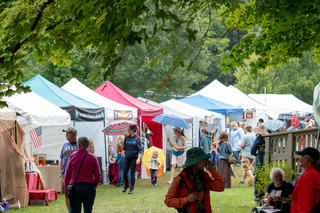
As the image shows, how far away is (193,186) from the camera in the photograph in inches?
236

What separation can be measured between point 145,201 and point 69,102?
4.28m

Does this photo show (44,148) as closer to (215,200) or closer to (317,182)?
(215,200)

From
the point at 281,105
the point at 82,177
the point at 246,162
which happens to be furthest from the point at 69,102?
the point at 281,105

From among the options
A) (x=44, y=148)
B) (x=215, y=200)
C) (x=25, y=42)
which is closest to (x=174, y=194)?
(x=25, y=42)

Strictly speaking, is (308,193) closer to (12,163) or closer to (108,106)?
(12,163)

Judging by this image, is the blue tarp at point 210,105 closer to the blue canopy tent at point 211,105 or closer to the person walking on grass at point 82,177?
the blue canopy tent at point 211,105

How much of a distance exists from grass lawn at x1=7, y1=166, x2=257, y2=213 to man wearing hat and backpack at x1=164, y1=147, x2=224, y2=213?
5.91m

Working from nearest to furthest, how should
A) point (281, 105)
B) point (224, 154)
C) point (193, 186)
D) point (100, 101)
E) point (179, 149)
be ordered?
point (193, 186) → point (224, 154) → point (179, 149) → point (100, 101) → point (281, 105)

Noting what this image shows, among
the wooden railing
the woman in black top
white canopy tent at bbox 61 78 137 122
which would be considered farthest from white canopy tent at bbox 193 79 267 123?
the woman in black top

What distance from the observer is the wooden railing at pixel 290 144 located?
9664mm

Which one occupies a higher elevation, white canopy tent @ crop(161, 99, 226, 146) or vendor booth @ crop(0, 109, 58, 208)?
white canopy tent @ crop(161, 99, 226, 146)

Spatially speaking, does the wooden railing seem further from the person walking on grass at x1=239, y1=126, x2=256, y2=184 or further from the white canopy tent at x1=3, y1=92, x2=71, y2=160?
the white canopy tent at x1=3, y1=92, x2=71, y2=160

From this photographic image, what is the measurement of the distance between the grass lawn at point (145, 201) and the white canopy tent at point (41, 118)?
5.72 feet

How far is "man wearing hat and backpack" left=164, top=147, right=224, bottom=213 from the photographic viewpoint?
5867 millimetres
